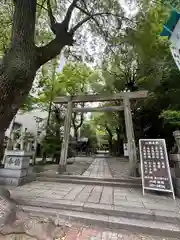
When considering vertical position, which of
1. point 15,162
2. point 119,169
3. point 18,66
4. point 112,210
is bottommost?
point 112,210

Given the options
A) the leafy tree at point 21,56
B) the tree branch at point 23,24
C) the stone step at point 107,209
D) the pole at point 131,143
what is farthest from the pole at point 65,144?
the tree branch at point 23,24

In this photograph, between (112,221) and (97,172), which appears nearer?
(112,221)

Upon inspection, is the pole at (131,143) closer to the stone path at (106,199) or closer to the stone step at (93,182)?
the stone step at (93,182)

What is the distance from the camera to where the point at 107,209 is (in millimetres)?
2402

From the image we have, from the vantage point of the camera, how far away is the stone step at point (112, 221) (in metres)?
1.97

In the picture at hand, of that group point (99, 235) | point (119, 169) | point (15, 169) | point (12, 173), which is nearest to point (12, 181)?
point (12, 173)

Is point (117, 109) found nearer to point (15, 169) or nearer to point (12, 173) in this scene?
point (15, 169)

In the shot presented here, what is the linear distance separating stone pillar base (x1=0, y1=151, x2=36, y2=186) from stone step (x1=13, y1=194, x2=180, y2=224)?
47.2 inches

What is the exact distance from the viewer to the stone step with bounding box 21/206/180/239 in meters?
1.97

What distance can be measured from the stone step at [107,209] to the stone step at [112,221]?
0.22 ft

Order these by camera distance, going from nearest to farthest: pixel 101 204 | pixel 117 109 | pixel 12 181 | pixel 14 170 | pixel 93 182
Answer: pixel 101 204, pixel 12 181, pixel 14 170, pixel 93 182, pixel 117 109

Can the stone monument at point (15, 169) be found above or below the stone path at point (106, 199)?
above

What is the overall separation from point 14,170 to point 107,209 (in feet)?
10.1

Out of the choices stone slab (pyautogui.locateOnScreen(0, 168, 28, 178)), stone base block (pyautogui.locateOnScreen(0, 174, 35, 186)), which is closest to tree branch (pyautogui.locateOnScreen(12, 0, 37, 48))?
stone slab (pyautogui.locateOnScreen(0, 168, 28, 178))
